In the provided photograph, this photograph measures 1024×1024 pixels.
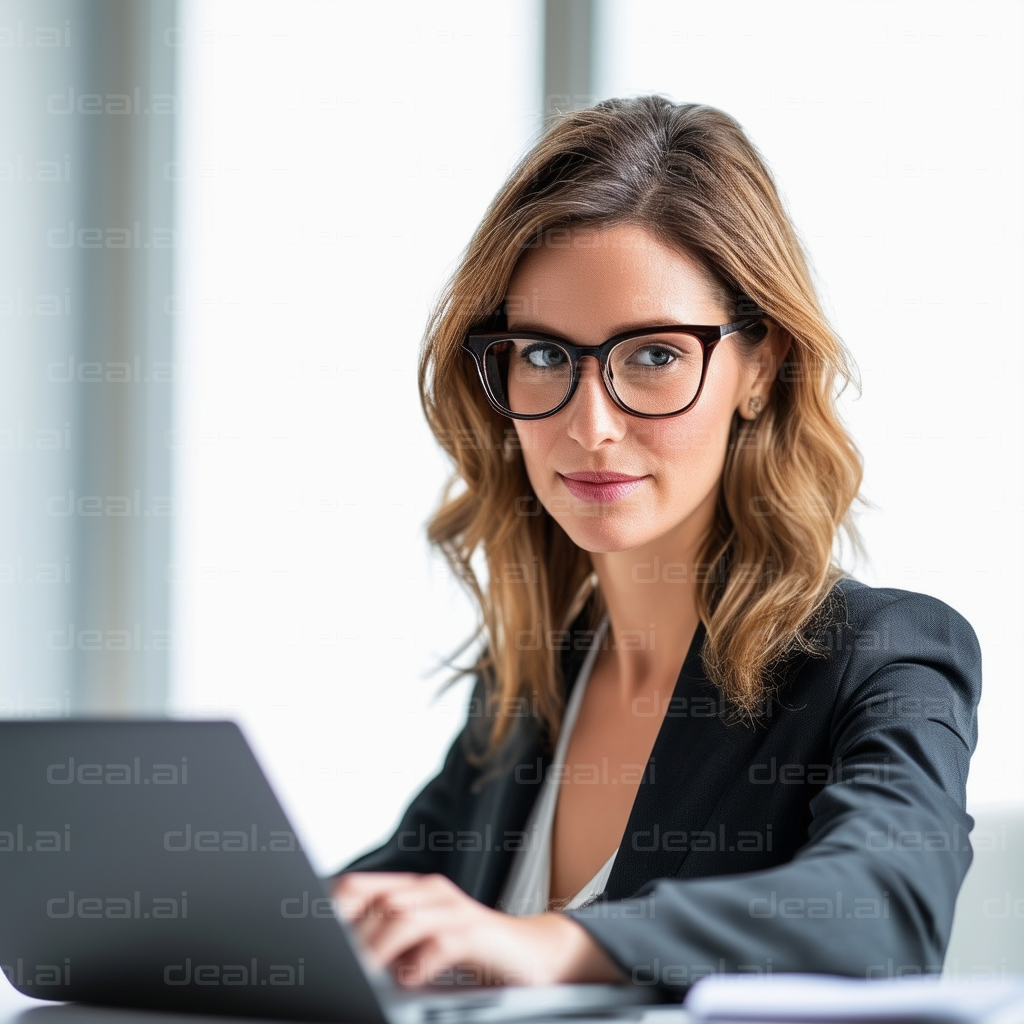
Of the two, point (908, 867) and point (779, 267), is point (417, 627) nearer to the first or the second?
point (779, 267)

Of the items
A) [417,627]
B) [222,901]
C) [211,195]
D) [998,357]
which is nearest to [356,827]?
[417,627]

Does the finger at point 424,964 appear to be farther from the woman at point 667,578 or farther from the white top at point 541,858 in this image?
the white top at point 541,858

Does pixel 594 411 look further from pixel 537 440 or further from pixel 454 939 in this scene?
pixel 454 939

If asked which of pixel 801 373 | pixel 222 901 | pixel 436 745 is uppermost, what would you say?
pixel 801 373

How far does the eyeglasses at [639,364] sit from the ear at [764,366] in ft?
0.20

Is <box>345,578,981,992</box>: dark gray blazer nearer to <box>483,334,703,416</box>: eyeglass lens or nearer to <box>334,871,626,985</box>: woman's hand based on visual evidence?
<box>334,871,626,985</box>: woman's hand

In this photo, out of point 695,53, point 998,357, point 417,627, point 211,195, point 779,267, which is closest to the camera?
point 779,267

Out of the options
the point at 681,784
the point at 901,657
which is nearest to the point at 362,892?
the point at 681,784

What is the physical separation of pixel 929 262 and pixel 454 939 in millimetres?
1970

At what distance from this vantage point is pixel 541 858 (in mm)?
1528

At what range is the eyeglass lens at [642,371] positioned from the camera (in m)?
1.36

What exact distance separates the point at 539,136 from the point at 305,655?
174 cm

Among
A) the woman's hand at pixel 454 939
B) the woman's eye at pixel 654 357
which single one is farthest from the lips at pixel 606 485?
the woman's hand at pixel 454 939

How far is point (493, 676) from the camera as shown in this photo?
6.16ft
